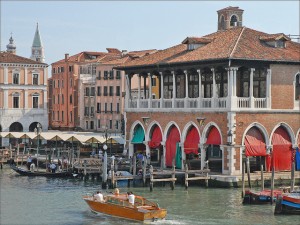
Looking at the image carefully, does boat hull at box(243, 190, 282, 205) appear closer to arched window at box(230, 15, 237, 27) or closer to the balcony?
the balcony

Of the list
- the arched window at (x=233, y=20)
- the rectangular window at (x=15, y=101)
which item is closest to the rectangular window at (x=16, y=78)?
the rectangular window at (x=15, y=101)

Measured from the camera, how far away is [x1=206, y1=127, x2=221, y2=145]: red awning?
131ft

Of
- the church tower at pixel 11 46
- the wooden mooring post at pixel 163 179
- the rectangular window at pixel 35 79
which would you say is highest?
the church tower at pixel 11 46

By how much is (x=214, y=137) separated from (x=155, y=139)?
203 inches

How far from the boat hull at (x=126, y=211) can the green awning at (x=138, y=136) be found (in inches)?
550

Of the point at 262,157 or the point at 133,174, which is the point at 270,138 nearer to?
the point at 262,157

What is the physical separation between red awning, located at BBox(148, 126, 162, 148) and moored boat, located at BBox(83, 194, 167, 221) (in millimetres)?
12532

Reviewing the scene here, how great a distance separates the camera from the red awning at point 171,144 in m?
42.8

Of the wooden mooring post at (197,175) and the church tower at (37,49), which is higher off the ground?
the church tower at (37,49)

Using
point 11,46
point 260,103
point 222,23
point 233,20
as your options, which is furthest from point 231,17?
point 11,46

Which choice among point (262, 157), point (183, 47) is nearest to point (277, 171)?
point (262, 157)

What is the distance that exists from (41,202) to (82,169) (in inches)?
378

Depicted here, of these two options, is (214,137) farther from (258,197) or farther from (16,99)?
(16,99)

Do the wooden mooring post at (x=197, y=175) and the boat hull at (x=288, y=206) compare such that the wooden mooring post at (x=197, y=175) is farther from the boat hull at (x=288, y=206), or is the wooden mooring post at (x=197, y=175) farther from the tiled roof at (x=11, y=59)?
the tiled roof at (x=11, y=59)
